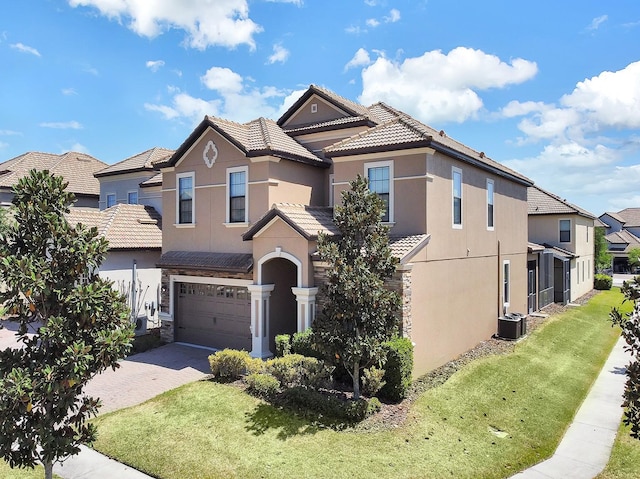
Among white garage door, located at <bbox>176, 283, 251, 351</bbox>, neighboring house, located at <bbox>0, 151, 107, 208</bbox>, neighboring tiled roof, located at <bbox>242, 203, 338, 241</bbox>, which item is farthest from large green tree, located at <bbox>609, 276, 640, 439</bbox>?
neighboring house, located at <bbox>0, 151, 107, 208</bbox>

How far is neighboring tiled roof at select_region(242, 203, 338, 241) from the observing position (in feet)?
44.8

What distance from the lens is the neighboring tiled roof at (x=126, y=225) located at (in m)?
19.2

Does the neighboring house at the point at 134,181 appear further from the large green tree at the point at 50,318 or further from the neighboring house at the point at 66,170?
the large green tree at the point at 50,318

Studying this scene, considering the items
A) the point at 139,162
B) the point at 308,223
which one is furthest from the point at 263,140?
the point at 139,162

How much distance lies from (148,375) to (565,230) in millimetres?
30122

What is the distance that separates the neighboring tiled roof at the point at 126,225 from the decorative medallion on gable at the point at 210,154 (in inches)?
221

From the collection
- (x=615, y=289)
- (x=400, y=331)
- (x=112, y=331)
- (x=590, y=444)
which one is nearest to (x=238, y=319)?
(x=400, y=331)

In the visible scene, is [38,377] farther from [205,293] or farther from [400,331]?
[205,293]

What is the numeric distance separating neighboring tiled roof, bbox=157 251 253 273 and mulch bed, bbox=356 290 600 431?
648 centimetres

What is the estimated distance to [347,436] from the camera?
31.7 ft

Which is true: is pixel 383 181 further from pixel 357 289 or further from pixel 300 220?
pixel 357 289

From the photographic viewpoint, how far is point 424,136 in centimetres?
1380

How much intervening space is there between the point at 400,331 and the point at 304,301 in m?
3.00

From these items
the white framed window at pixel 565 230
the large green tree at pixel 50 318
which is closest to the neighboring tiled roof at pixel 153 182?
the large green tree at pixel 50 318
